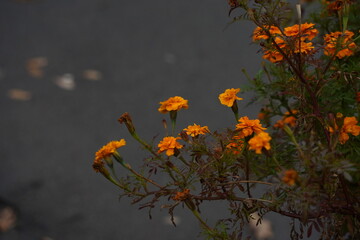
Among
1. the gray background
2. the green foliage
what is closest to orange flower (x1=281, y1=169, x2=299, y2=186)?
the green foliage

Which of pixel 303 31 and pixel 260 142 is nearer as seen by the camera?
pixel 260 142

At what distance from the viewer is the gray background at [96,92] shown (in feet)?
9.07

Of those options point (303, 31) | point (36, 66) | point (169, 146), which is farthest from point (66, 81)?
point (303, 31)

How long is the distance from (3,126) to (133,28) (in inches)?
66.8

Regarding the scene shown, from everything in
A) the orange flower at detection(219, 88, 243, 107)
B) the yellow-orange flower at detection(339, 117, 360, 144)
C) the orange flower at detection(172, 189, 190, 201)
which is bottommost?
the yellow-orange flower at detection(339, 117, 360, 144)

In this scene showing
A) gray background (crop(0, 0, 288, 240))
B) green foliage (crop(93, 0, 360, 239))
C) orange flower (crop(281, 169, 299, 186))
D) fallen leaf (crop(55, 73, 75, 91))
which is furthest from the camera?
fallen leaf (crop(55, 73, 75, 91))

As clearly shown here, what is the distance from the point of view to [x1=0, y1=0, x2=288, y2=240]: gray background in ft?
9.07

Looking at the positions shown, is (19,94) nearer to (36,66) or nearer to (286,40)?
(36,66)

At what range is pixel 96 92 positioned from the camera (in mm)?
3691

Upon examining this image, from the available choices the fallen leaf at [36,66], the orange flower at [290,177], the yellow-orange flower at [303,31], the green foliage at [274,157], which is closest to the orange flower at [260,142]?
the green foliage at [274,157]

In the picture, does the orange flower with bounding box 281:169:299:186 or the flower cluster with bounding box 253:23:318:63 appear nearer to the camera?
the orange flower with bounding box 281:169:299:186

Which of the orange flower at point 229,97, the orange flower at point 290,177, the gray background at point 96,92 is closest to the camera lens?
the orange flower at point 290,177

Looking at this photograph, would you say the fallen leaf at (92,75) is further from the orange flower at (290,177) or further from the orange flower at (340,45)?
the orange flower at (290,177)

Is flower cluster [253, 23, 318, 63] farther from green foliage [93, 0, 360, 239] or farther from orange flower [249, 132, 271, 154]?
orange flower [249, 132, 271, 154]
